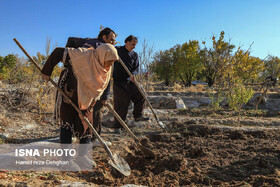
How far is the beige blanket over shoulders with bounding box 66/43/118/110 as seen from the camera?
2.20 m

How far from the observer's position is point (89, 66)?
2.24 meters

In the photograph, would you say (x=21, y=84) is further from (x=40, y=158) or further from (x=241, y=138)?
(x=241, y=138)

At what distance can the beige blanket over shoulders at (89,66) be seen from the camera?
7.22ft

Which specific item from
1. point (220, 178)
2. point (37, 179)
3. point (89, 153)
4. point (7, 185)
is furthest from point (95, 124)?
point (220, 178)

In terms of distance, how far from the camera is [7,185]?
5.32 ft

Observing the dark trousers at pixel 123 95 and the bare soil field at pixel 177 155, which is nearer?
the bare soil field at pixel 177 155

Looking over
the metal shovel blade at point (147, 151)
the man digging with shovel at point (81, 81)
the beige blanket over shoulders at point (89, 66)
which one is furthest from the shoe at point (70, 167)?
the metal shovel blade at point (147, 151)

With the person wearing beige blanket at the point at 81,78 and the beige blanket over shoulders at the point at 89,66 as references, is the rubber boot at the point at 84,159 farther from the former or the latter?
the beige blanket over shoulders at the point at 89,66

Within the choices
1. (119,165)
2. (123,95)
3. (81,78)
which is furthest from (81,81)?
(123,95)

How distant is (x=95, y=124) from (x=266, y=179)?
2.37 meters

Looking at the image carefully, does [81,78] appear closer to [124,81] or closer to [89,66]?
[89,66]

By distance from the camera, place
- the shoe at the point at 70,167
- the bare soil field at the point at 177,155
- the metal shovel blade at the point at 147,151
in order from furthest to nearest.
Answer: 1. the metal shovel blade at the point at 147,151
2. the shoe at the point at 70,167
3. the bare soil field at the point at 177,155

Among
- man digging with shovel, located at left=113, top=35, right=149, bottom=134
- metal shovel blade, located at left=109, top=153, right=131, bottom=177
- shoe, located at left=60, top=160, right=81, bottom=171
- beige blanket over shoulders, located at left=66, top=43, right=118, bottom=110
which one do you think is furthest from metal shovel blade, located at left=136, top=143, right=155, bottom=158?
man digging with shovel, located at left=113, top=35, right=149, bottom=134

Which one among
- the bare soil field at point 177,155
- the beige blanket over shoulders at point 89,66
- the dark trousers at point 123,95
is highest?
the beige blanket over shoulders at point 89,66
